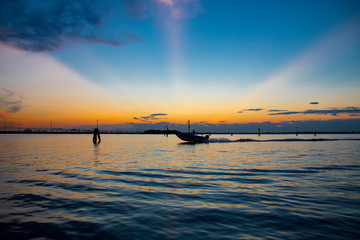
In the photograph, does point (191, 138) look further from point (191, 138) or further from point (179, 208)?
point (179, 208)

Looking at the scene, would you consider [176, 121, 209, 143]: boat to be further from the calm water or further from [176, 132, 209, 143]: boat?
the calm water

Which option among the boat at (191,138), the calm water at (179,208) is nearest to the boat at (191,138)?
the boat at (191,138)

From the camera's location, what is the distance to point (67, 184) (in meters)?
12.7

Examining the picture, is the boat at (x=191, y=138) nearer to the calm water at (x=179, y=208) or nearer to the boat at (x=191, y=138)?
the boat at (x=191, y=138)

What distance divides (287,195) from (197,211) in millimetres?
4790

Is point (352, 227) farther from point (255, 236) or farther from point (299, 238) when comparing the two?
point (255, 236)

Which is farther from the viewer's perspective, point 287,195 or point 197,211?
point 287,195

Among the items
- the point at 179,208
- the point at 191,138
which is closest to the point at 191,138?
the point at 191,138

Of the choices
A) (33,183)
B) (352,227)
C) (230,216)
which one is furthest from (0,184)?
(352,227)

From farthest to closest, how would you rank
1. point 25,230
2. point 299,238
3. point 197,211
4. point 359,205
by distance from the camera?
→ point 359,205
point 197,211
point 25,230
point 299,238

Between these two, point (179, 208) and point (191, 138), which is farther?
point (191, 138)

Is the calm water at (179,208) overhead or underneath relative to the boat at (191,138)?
underneath

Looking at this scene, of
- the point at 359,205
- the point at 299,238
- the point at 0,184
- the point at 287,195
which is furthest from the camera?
the point at 0,184

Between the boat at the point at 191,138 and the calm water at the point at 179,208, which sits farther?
the boat at the point at 191,138
